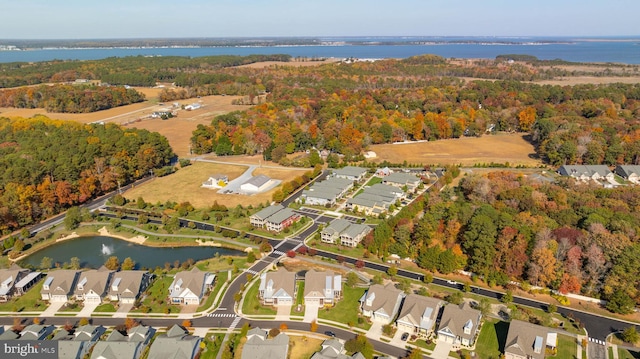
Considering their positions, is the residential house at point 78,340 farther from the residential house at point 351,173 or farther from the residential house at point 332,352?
the residential house at point 351,173

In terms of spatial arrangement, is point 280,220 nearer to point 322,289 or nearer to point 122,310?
point 322,289

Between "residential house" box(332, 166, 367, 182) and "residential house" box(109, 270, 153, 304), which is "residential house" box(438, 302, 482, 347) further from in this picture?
"residential house" box(332, 166, 367, 182)

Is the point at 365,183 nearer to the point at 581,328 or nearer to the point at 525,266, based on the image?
the point at 525,266

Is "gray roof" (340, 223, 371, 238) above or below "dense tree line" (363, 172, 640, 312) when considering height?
below

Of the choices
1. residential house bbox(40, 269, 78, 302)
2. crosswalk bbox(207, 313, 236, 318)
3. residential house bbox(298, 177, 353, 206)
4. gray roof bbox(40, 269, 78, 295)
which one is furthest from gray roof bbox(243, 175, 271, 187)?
crosswalk bbox(207, 313, 236, 318)

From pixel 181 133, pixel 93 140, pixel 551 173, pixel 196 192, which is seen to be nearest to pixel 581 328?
pixel 551 173

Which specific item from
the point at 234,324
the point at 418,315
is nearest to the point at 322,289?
the point at 234,324
